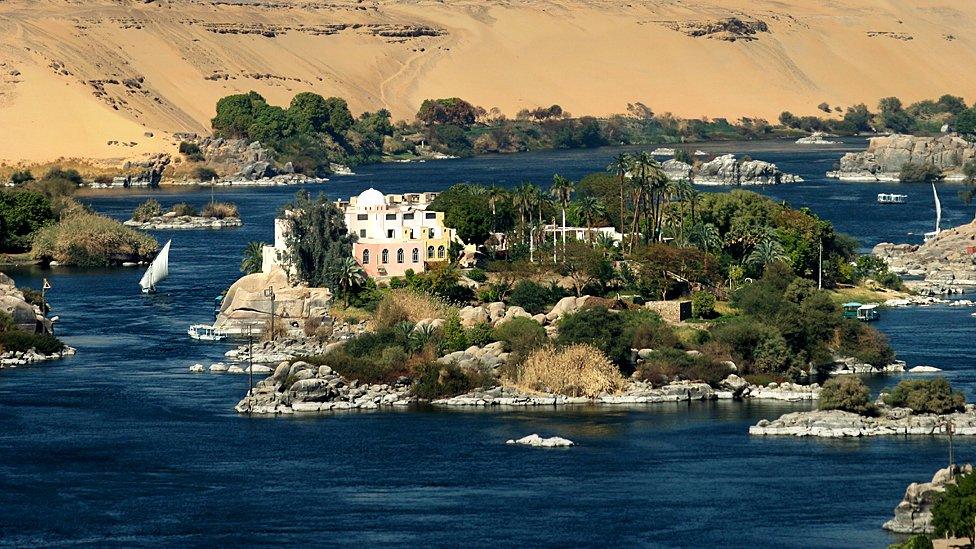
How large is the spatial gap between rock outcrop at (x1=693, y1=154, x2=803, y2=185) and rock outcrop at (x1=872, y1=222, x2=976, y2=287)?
142 ft

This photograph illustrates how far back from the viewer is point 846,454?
56.1 meters

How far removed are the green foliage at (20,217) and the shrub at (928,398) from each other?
54825 mm

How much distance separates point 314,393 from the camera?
63.5 m

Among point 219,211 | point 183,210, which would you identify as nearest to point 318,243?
point 219,211

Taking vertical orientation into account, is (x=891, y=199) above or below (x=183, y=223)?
above

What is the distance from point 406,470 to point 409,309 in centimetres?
1663

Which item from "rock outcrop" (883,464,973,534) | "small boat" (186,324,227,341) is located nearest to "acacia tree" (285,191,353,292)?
"small boat" (186,324,227,341)

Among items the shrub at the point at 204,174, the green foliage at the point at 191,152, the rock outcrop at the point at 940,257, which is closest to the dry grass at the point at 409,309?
the rock outcrop at the point at 940,257

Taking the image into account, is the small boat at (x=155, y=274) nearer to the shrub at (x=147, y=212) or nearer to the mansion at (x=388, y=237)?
the mansion at (x=388, y=237)

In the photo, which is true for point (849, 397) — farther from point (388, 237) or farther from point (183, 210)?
point (183, 210)

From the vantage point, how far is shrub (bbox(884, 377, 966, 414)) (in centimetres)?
5881

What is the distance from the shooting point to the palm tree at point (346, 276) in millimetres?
75438

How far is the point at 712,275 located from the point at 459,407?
1517cm

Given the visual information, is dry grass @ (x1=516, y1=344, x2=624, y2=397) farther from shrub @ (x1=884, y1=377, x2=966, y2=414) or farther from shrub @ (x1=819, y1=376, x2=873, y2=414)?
shrub @ (x1=884, y1=377, x2=966, y2=414)
